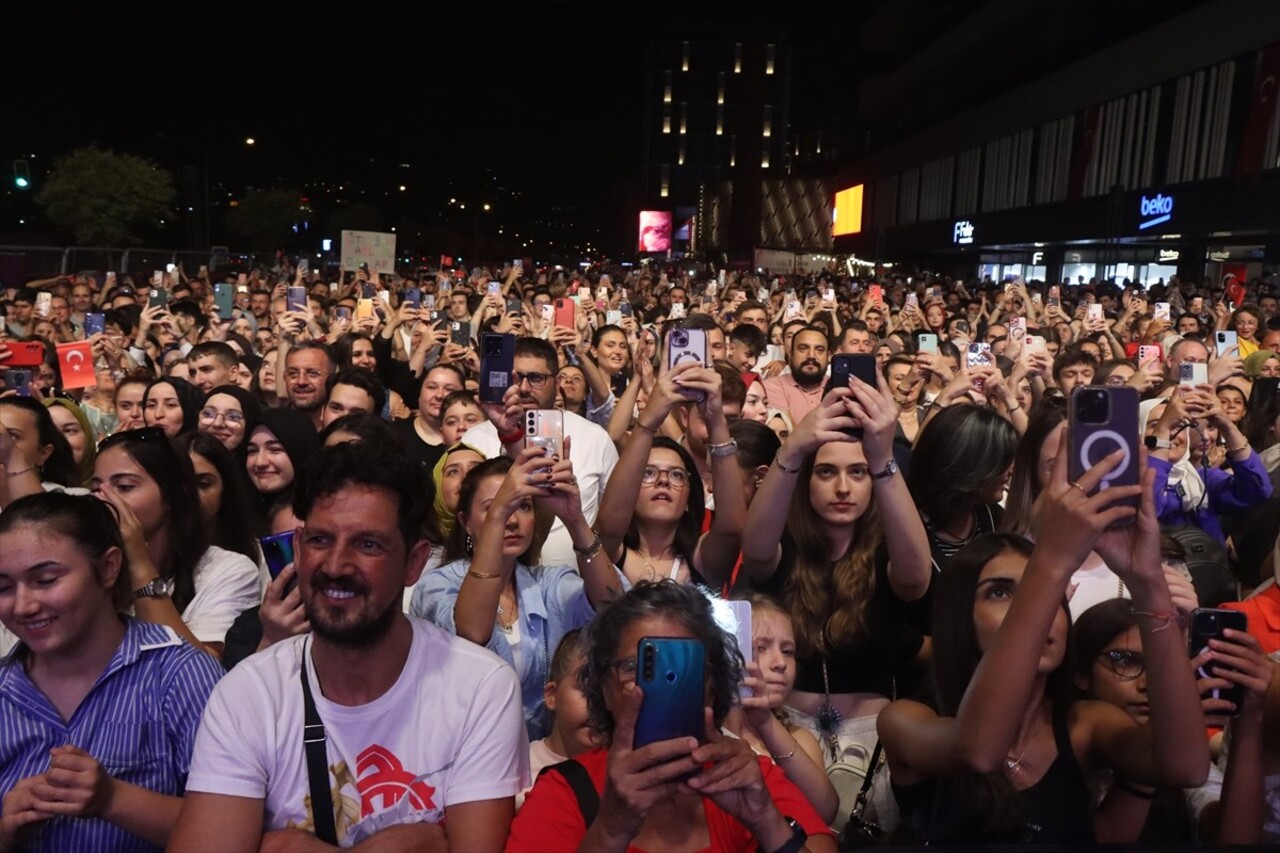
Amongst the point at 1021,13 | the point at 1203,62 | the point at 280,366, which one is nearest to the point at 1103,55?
the point at 1203,62

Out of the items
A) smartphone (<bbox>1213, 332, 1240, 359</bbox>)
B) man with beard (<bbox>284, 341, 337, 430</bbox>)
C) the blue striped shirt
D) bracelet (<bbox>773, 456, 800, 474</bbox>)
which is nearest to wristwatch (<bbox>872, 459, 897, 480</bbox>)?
bracelet (<bbox>773, 456, 800, 474</bbox>)

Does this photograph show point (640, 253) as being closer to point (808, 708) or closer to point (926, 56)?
point (926, 56)

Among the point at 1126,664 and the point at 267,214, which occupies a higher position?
the point at 267,214

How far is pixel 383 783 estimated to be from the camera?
2797mm

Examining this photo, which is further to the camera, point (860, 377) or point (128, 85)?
point (128, 85)

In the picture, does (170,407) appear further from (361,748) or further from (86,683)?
(361,748)

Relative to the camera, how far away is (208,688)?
322cm

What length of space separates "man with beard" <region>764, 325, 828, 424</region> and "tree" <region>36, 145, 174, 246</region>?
34925 millimetres

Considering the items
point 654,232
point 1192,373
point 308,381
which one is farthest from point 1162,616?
point 654,232

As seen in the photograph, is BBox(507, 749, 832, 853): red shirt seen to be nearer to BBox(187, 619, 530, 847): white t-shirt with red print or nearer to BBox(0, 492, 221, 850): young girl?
BBox(187, 619, 530, 847): white t-shirt with red print

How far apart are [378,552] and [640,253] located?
86.6 m

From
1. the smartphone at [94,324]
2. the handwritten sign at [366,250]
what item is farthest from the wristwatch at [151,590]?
the handwritten sign at [366,250]

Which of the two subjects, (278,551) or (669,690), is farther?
(278,551)

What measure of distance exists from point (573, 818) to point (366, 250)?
14.5 m
